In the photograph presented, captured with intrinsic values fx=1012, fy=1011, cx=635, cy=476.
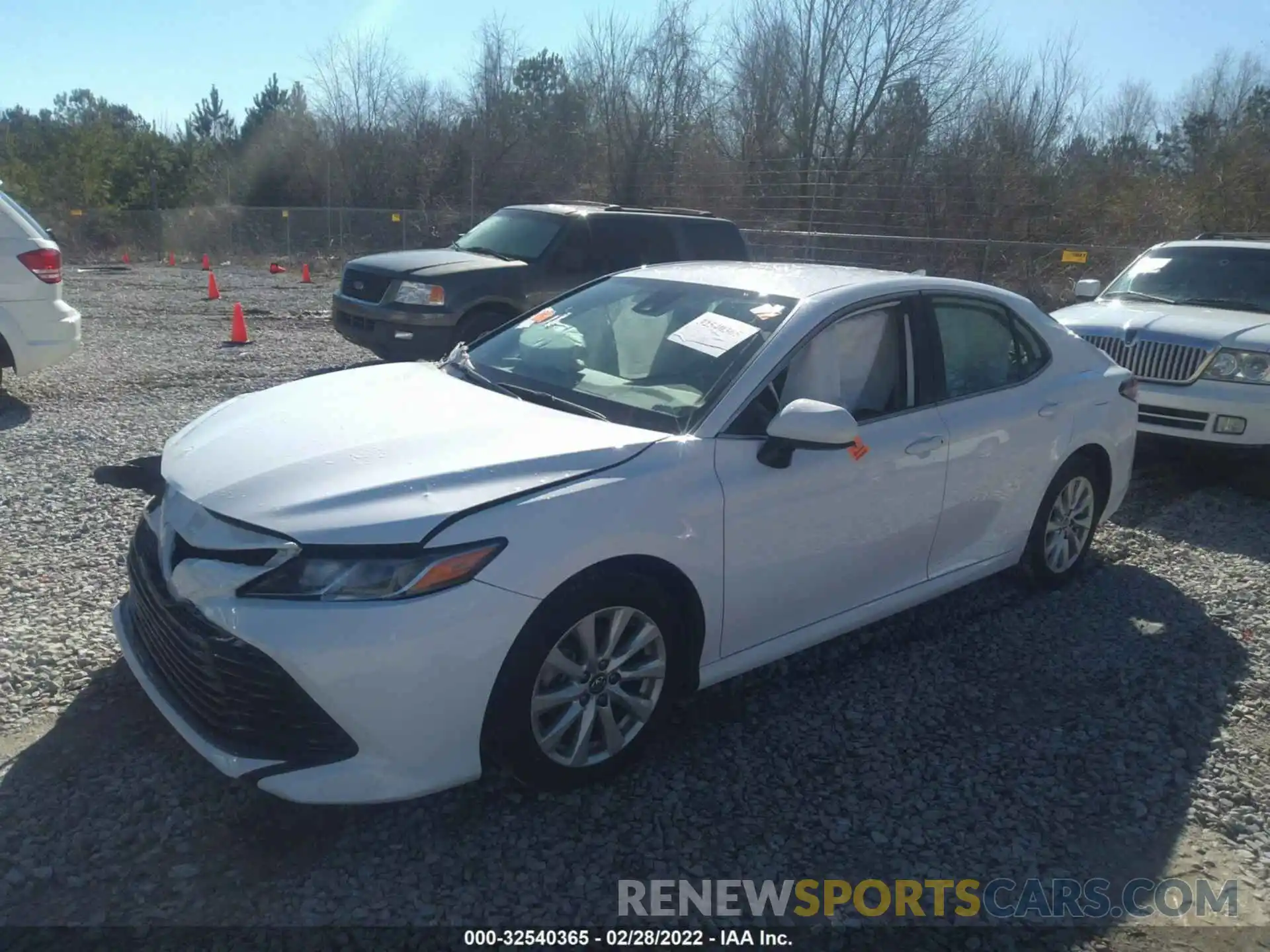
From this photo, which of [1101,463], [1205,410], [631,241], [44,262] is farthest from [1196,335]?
[44,262]

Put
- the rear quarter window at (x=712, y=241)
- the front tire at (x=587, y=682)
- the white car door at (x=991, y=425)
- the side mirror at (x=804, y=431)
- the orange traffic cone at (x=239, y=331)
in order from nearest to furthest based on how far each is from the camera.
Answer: the front tire at (x=587, y=682) → the side mirror at (x=804, y=431) → the white car door at (x=991, y=425) → the rear quarter window at (x=712, y=241) → the orange traffic cone at (x=239, y=331)

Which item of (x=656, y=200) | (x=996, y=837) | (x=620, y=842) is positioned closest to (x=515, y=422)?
(x=620, y=842)

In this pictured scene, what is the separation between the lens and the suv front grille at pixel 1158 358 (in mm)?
7340

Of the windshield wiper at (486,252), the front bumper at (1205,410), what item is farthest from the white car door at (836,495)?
the windshield wiper at (486,252)

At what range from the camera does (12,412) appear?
8.13 meters

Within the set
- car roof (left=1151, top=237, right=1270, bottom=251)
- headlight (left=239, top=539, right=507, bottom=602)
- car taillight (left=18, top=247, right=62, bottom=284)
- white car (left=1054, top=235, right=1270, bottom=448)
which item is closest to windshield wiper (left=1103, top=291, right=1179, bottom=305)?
white car (left=1054, top=235, right=1270, bottom=448)

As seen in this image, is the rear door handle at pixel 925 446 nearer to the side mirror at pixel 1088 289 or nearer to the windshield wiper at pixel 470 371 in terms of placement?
the windshield wiper at pixel 470 371

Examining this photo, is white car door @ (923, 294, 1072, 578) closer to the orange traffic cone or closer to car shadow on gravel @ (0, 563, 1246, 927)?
car shadow on gravel @ (0, 563, 1246, 927)

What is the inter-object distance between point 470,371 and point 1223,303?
22.1 ft

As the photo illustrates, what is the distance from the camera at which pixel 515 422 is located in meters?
3.60

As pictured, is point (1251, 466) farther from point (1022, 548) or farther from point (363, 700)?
point (363, 700)

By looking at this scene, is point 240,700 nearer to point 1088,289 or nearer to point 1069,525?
point 1069,525

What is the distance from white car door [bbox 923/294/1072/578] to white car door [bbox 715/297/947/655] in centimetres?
15

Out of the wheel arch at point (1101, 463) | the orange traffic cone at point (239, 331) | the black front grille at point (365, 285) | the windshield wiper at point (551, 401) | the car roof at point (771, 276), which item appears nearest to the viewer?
the windshield wiper at point (551, 401)
